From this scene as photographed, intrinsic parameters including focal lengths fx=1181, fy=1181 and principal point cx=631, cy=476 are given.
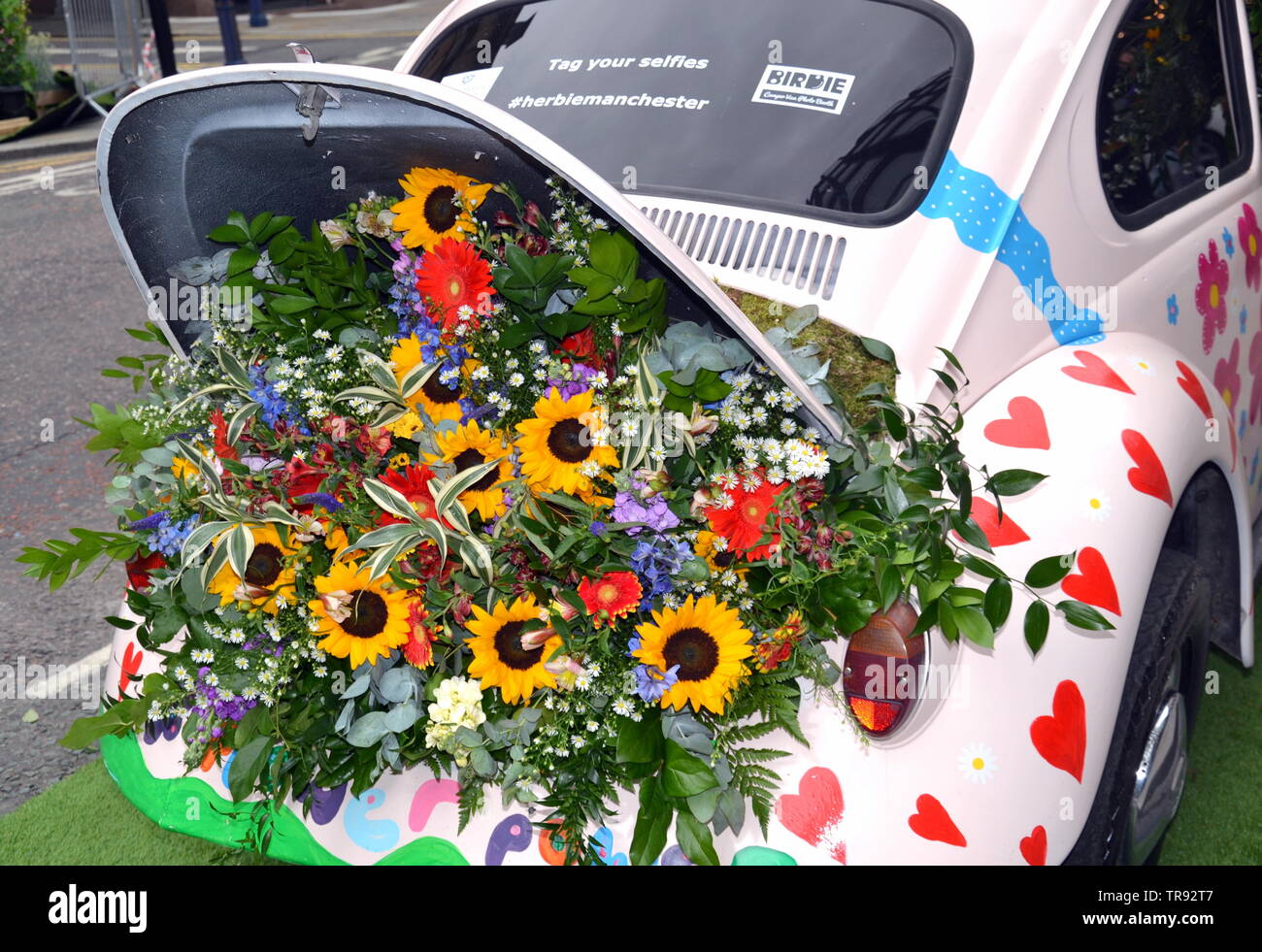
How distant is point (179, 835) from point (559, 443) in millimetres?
1800

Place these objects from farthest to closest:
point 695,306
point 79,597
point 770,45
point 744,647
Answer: point 79,597
point 770,45
point 695,306
point 744,647

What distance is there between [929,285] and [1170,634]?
900mm

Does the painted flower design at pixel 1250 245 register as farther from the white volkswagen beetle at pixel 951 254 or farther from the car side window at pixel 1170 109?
the car side window at pixel 1170 109

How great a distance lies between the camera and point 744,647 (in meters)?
1.99

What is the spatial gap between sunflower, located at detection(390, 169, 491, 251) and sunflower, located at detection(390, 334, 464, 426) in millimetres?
197

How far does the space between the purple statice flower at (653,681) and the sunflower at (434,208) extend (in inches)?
34.7

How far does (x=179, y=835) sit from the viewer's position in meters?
3.11

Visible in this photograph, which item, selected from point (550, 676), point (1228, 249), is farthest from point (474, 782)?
point (1228, 249)

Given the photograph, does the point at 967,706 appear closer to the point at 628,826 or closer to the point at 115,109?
the point at 628,826

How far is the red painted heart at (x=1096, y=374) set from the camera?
2.52 m

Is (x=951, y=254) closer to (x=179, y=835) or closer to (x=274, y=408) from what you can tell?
(x=274, y=408)

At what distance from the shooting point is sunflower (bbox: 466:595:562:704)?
6.61 ft

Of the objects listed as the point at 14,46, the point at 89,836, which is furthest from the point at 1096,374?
the point at 14,46

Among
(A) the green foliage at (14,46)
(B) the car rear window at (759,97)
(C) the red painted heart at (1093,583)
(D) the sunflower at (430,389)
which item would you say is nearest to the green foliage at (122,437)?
(D) the sunflower at (430,389)
